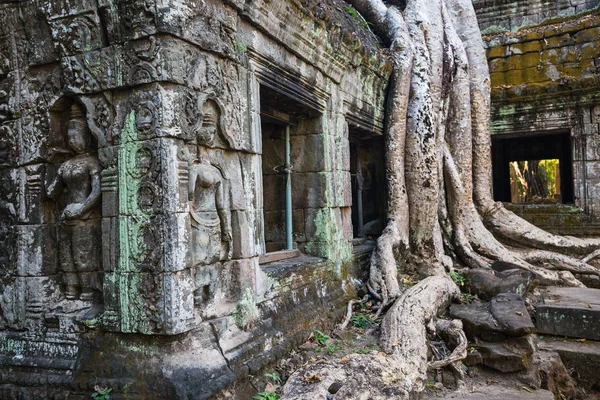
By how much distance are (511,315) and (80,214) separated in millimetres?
3369

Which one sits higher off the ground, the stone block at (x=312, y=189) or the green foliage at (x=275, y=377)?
the stone block at (x=312, y=189)

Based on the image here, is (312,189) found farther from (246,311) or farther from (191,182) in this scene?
(191,182)

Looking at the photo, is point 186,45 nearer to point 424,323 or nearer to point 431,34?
point 424,323

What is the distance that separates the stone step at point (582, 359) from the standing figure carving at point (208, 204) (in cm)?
305

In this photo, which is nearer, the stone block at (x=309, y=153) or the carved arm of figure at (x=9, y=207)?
the carved arm of figure at (x=9, y=207)

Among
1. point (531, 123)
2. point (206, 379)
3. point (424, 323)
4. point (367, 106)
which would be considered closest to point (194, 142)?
point (206, 379)

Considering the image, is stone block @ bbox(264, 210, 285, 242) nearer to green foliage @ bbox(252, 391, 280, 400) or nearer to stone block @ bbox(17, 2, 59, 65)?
green foliage @ bbox(252, 391, 280, 400)

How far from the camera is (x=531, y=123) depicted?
772cm

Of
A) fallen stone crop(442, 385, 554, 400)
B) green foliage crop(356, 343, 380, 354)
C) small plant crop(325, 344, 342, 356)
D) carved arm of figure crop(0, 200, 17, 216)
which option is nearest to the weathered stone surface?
fallen stone crop(442, 385, 554, 400)

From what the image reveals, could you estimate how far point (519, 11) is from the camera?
867cm

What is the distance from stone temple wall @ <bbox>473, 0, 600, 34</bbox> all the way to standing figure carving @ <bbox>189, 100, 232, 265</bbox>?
754cm

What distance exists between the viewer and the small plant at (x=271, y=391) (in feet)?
9.03

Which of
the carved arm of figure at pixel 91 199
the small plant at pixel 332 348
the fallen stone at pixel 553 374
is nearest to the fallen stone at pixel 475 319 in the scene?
the fallen stone at pixel 553 374

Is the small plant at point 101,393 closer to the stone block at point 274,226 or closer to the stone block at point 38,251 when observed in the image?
the stone block at point 38,251
